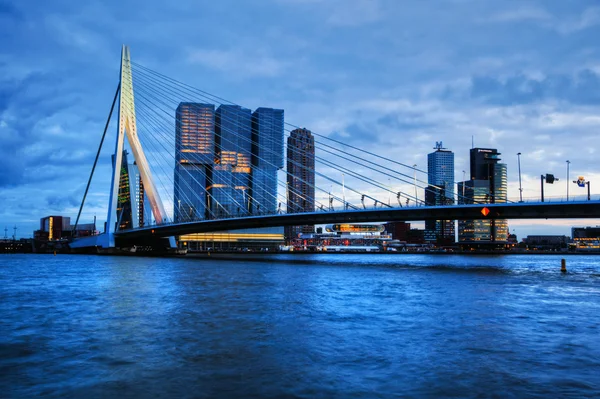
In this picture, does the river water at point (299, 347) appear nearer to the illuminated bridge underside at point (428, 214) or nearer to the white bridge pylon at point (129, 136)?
the illuminated bridge underside at point (428, 214)

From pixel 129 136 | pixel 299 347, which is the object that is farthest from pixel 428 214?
pixel 299 347

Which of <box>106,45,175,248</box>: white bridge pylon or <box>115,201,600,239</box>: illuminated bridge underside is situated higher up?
<box>106,45,175,248</box>: white bridge pylon

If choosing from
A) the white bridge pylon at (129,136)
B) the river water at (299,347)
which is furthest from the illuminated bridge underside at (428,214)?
the river water at (299,347)

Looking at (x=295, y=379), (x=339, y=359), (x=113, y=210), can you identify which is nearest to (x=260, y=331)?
Answer: (x=339, y=359)

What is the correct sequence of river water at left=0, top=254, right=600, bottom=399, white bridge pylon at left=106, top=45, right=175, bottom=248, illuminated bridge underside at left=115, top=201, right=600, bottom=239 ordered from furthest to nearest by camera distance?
white bridge pylon at left=106, top=45, right=175, bottom=248 < illuminated bridge underside at left=115, top=201, right=600, bottom=239 < river water at left=0, top=254, right=600, bottom=399

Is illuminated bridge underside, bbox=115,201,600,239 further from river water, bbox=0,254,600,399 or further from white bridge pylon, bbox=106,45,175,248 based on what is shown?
river water, bbox=0,254,600,399

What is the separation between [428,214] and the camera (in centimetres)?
5628

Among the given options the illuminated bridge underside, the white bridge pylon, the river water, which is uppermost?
the white bridge pylon

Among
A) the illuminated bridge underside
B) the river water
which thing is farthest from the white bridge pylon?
the river water

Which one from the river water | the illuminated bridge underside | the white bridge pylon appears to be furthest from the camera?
the white bridge pylon

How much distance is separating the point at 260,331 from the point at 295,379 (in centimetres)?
581

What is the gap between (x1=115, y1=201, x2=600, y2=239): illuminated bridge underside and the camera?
1927 inches

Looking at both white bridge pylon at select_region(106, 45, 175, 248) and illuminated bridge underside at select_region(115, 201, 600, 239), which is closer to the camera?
illuminated bridge underside at select_region(115, 201, 600, 239)

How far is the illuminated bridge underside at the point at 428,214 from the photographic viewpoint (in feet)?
161
